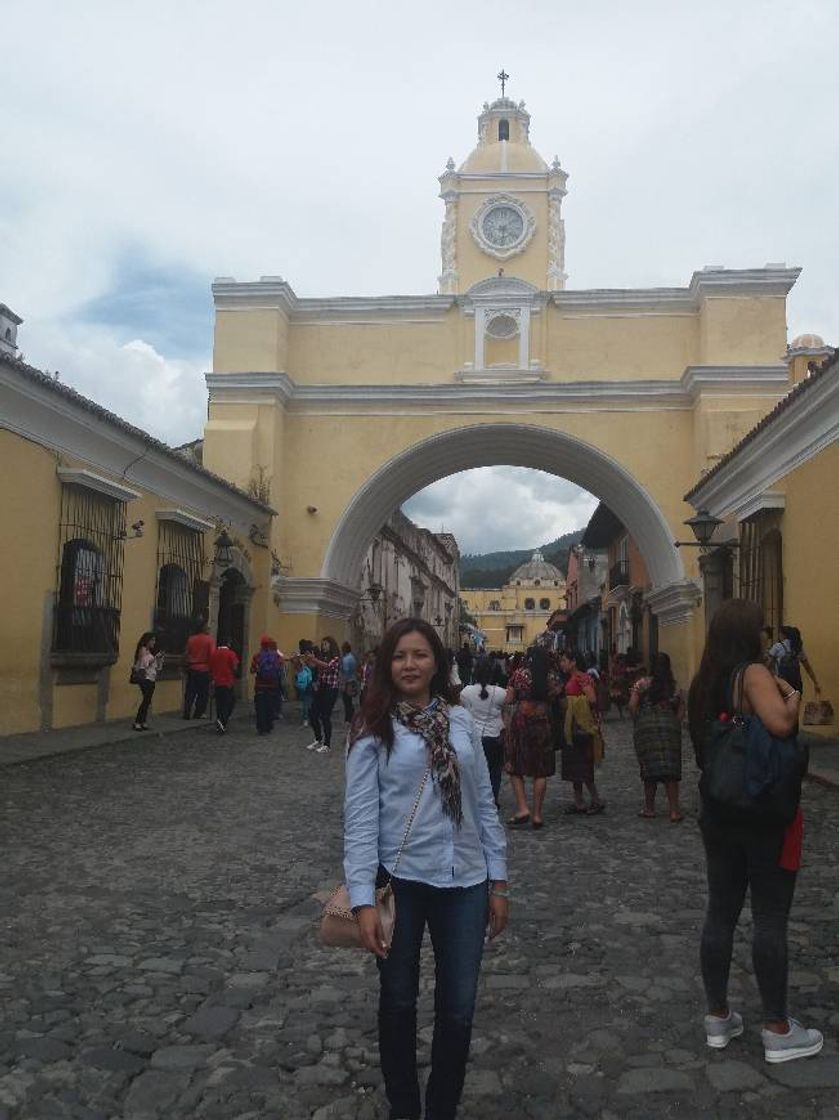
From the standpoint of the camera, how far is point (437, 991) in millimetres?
2561

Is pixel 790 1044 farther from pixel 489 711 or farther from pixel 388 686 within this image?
pixel 489 711

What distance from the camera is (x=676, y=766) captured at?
730 centimetres

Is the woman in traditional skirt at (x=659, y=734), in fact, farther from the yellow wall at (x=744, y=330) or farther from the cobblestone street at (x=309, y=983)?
the yellow wall at (x=744, y=330)

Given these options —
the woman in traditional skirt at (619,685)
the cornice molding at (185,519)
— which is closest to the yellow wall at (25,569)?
the cornice molding at (185,519)

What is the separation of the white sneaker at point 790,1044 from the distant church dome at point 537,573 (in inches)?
3342

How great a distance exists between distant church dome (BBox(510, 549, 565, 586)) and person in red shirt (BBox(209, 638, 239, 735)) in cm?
7527

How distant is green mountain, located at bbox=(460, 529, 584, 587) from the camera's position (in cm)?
10838

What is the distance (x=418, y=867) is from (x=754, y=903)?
4.15 ft

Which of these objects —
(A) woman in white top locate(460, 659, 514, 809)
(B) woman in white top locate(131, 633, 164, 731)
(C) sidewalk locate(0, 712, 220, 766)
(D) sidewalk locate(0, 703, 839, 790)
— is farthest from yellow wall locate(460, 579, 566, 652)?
(A) woman in white top locate(460, 659, 514, 809)

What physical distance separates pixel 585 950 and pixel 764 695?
68.4 inches

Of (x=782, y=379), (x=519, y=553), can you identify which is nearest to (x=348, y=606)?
(x=782, y=379)

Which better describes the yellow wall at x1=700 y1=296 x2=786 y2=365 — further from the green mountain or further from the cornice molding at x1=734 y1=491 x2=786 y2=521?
the green mountain

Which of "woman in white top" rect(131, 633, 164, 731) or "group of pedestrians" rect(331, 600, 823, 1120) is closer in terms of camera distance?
"group of pedestrians" rect(331, 600, 823, 1120)

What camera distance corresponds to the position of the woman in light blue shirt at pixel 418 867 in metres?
2.50
